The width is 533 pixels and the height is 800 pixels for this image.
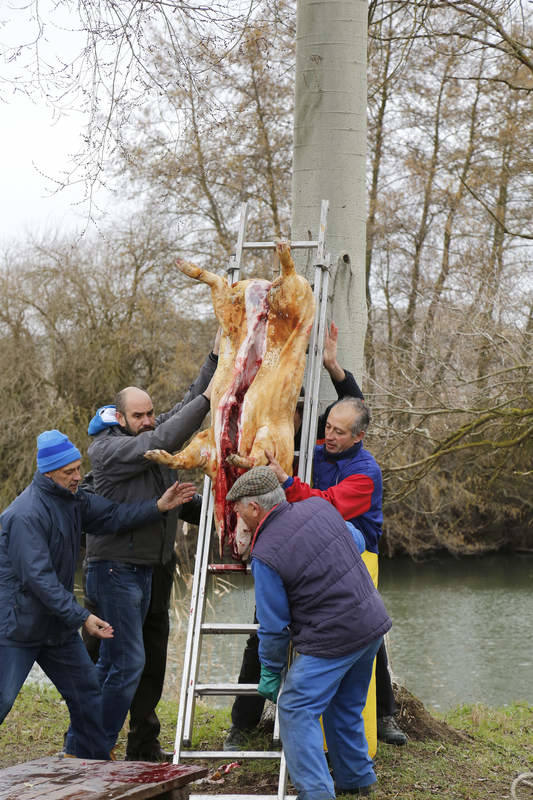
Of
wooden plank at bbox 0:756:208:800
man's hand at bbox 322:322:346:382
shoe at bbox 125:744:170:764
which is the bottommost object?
shoe at bbox 125:744:170:764

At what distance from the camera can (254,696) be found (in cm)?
560

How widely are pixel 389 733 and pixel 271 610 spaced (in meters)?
2.16

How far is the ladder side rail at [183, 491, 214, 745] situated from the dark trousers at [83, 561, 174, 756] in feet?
2.76

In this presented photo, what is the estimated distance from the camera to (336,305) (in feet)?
19.4

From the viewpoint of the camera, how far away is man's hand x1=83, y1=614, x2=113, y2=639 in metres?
4.75

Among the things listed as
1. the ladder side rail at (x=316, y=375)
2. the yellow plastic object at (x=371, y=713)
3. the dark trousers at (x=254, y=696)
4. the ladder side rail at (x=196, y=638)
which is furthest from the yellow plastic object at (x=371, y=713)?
the ladder side rail at (x=196, y=638)

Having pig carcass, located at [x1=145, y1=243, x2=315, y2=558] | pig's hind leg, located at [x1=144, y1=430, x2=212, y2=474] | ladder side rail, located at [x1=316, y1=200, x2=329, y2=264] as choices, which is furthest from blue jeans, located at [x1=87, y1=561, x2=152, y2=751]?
ladder side rail, located at [x1=316, y1=200, x2=329, y2=264]

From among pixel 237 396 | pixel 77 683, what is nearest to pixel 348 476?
pixel 237 396

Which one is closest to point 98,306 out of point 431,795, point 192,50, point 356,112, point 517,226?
Result: point 517,226

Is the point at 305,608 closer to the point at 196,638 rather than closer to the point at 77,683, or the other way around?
the point at 196,638

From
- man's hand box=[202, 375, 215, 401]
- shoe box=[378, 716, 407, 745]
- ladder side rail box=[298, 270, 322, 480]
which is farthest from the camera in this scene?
shoe box=[378, 716, 407, 745]

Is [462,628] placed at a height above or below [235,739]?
below

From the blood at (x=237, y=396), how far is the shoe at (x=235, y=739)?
1380 mm

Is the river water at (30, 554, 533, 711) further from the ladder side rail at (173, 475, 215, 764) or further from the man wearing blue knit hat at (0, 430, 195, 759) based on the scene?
the man wearing blue knit hat at (0, 430, 195, 759)
